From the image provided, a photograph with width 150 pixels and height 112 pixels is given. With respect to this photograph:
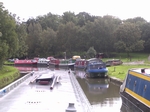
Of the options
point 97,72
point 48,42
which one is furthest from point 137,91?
point 48,42

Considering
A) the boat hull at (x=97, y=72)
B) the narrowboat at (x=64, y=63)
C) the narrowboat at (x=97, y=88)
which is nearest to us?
the narrowboat at (x=97, y=88)

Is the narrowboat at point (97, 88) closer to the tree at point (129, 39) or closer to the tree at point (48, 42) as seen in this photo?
the tree at point (129, 39)

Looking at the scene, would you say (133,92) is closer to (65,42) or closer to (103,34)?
(103,34)

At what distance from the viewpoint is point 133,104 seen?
587 inches

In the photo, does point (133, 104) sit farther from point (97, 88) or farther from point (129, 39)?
point (129, 39)

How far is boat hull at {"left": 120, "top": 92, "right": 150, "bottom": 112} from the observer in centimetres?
1305

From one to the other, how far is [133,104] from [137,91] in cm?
73

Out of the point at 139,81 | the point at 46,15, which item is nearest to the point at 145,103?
the point at 139,81

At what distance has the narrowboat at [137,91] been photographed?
1326cm

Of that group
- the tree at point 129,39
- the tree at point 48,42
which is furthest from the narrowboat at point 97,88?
the tree at point 48,42

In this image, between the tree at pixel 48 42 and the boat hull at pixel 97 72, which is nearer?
the boat hull at pixel 97 72

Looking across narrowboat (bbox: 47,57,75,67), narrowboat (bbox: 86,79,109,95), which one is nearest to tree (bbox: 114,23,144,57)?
narrowboat (bbox: 47,57,75,67)

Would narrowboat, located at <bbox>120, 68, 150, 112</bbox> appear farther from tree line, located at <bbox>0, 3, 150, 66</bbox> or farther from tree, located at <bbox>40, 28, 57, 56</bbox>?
tree, located at <bbox>40, 28, 57, 56</bbox>

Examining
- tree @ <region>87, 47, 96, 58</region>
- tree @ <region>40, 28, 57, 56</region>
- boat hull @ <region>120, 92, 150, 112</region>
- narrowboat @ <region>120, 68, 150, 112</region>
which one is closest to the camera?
boat hull @ <region>120, 92, 150, 112</region>
